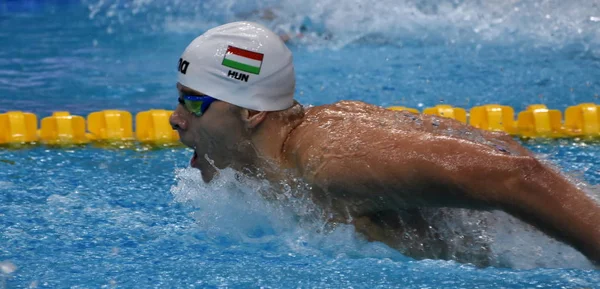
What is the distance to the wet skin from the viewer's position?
1956 millimetres

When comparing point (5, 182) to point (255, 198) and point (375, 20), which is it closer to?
point (255, 198)

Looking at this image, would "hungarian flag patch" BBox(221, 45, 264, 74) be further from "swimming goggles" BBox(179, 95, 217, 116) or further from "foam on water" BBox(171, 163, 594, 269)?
"foam on water" BBox(171, 163, 594, 269)

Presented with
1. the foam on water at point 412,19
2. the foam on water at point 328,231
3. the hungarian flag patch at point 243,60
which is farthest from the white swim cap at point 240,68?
the foam on water at point 412,19

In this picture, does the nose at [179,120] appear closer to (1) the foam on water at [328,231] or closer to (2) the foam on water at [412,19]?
(1) the foam on water at [328,231]

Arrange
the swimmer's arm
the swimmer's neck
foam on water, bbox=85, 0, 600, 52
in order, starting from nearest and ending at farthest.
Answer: the swimmer's arm → the swimmer's neck → foam on water, bbox=85, 0, 600, 52

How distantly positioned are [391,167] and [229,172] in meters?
0.71

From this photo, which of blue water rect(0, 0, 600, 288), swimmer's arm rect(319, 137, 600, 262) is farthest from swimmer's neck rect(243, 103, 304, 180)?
swimmer's arm rect(319, 137, 600, 262)

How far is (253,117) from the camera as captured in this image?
8.24 ft

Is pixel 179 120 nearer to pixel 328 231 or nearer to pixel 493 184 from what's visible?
pixel 328 231

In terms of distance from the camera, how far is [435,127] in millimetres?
2629

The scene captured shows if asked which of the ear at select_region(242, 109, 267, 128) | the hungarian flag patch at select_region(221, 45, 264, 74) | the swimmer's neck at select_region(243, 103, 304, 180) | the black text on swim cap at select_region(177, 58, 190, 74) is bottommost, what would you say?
the swimmer's neck at select_region(243, 103, 304, 180)

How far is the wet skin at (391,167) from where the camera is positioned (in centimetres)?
196

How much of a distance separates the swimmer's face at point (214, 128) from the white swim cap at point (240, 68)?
1.3 inches

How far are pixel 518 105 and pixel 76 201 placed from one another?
319cm
